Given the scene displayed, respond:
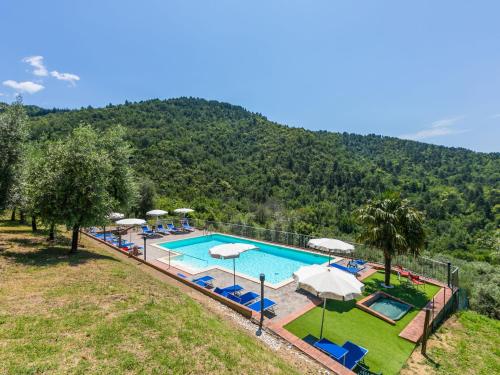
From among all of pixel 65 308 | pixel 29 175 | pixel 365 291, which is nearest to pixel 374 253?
pixel 365 291

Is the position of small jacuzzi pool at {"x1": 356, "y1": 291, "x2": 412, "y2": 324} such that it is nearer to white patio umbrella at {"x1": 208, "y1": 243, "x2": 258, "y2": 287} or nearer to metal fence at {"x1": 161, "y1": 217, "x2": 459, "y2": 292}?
metal fence at {"x1": 161, "y1": 217, "x2": 459, "y2": 292}

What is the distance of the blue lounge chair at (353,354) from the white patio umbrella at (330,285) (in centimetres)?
72

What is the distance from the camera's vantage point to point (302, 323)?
7.85 metres

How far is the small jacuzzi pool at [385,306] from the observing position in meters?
8.55

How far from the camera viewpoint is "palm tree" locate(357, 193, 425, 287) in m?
10.3

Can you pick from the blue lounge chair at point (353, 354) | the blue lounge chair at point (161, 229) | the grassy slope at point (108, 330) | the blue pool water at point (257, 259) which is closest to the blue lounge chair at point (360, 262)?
the blue pool water at point (257, 259)

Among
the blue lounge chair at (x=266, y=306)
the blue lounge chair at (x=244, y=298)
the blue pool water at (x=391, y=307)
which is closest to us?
the blue lounge chair at (x=266, y=306)

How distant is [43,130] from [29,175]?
48.9 metres

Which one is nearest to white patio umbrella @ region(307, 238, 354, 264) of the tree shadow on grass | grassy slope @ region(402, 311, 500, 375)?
grassy slope @ region(402, 311, 500, 375)

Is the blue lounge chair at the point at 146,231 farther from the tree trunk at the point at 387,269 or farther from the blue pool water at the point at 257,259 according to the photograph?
the tree trunk at the point at 387,269

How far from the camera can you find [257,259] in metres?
16.6

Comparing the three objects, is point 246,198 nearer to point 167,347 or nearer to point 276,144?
point 276,144

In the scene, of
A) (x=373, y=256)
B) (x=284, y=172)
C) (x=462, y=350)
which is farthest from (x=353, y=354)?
(x=284, y=172)

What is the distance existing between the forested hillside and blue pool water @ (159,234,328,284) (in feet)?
41.1
